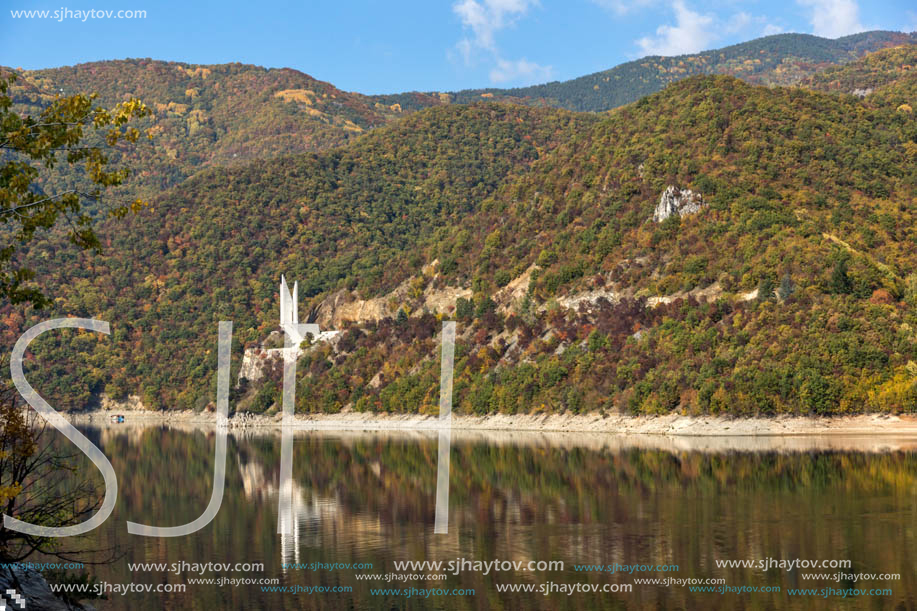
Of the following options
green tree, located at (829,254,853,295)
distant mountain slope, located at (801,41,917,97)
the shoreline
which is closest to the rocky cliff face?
green tree, located at (829,254,853,295)

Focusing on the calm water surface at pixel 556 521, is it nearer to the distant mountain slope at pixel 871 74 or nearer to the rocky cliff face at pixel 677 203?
the rocky cliff face at pixel 677 203

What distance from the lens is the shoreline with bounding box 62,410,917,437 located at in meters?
76.7

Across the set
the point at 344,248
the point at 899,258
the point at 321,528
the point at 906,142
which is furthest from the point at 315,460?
the point at 344,248

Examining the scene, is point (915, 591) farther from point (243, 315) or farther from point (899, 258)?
point (243, 315)

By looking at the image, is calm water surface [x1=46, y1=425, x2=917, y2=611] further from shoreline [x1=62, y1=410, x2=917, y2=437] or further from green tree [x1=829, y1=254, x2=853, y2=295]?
green tree [x1=829, y1=254, x2=853, y2=295]
